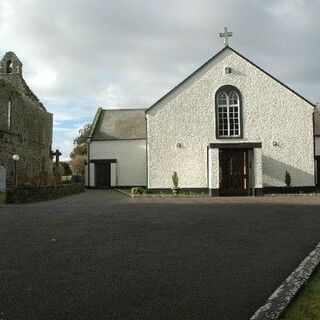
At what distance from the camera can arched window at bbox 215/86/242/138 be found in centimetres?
2538

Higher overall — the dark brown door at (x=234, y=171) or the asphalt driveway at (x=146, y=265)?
the dark brown door at (x=234, y=171)

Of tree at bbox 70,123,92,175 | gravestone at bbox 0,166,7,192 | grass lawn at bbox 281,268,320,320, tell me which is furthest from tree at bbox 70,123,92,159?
grass lawn at bbox 281,268,320,320

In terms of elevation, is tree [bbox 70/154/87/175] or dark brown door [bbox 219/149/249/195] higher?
tree [bbox 70/154/87/175]

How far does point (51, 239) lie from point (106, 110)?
32994 mm

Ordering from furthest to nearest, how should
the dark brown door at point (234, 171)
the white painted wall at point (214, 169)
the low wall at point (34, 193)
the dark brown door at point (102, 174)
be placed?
the dark brown door at point (102, 174) < the dark brown door at point (234, 171) < the white painted wall at point (214, 169) < the low wall at point (34, 193)

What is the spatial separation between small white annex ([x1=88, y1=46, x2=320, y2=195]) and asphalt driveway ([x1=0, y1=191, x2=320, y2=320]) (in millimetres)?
13829

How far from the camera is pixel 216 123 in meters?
Answer: 25.3

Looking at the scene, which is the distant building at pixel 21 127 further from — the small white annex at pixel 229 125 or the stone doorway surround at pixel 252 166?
the stone doorway surround at pixel 252 166

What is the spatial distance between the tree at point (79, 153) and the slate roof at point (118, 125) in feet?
36.1

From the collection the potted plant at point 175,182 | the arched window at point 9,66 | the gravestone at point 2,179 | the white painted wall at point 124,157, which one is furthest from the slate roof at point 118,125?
the potted plant at point 175,182

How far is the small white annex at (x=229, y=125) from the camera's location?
25125mm

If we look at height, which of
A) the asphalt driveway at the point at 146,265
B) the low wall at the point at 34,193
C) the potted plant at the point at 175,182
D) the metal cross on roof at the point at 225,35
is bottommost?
the asphalt driveway at the point at 146,265

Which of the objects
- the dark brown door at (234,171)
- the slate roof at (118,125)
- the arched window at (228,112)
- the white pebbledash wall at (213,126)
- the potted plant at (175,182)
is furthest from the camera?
the slate roof at (118,125)

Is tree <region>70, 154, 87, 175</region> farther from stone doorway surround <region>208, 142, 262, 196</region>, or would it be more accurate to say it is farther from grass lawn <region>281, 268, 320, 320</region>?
grass lawn <region>281, 268, 320, 320</region>
